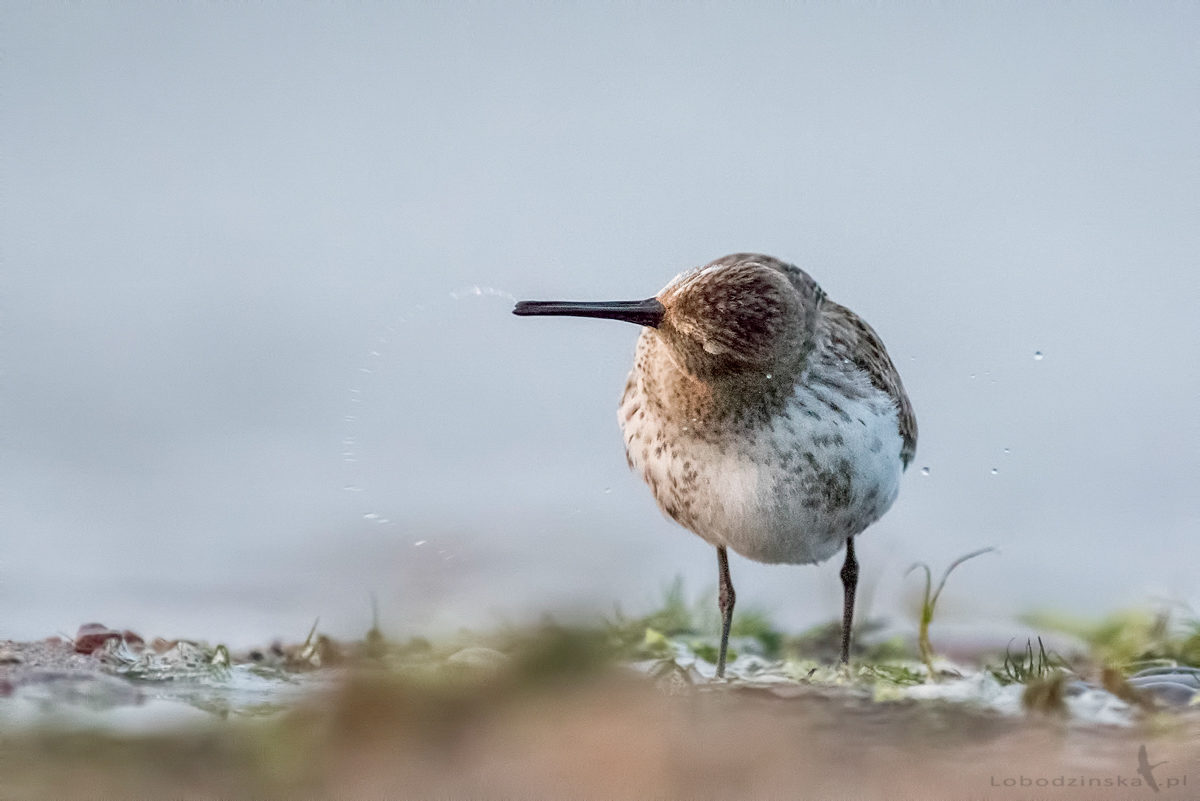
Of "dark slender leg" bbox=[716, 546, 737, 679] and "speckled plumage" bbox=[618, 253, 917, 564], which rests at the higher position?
"speckled plumage" bbox=[618, 253, 917, 564]

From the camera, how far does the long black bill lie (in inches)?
200

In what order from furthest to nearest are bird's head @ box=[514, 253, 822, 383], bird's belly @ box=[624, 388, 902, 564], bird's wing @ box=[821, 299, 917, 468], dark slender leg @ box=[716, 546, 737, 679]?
1. dark slender leg @ box=[716, 546, 737, 679]
2. bird's wing @ box=[821, 299, 917, 468]
3. bird's belly @ box=[624, 388, 902, 564]
4. bird's head @ box=[514, 253, 822, 383]

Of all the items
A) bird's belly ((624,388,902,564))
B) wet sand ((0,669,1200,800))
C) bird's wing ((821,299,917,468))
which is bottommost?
wet sand ((0,669,1200,800))

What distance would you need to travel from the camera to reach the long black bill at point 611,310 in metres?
5.09

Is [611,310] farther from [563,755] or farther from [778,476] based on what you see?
[563,755]

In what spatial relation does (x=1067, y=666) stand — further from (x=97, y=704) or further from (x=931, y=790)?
(x=97, y=704)

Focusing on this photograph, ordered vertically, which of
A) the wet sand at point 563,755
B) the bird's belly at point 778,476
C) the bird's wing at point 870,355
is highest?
the bird's wing at point 870,355

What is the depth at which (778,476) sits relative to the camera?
204 inches

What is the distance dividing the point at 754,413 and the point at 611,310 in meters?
0.65

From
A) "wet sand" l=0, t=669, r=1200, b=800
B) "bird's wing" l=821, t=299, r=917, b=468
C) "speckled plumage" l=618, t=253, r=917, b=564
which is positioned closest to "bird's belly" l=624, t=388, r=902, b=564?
"speckled plumage" l=618, t=253, r=917, b=564

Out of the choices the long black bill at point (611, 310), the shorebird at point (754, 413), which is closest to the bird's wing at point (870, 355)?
the shorebird at point (754, 413)

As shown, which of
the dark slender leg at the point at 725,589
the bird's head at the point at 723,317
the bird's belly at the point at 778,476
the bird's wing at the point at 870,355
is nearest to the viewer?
the bird's head at the point at 723,317

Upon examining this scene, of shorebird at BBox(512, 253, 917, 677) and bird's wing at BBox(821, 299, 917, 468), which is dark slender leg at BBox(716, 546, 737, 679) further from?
bird's wing at BBox(821, 299, 917, 468)

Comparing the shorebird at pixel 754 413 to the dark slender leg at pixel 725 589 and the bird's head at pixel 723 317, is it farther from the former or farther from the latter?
the dark slender leg at pixel 725 589
